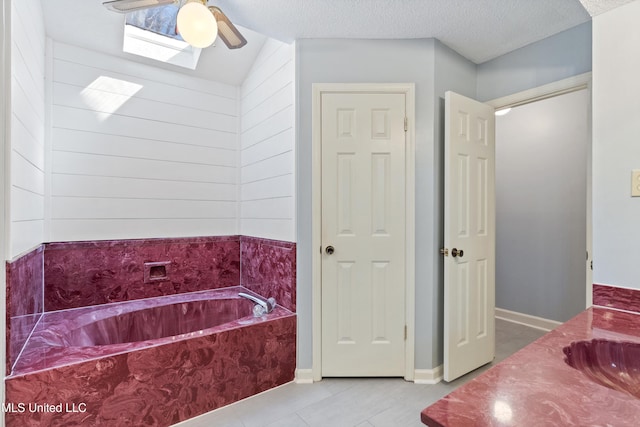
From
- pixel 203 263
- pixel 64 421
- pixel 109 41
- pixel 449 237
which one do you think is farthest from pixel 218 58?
pixel 64 421

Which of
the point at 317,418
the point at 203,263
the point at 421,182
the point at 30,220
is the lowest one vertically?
the point at 317,418

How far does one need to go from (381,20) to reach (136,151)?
221 cm

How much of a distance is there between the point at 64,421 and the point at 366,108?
2.46 meters

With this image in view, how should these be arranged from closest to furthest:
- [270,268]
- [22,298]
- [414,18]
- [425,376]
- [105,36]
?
[22,298]
[414,18]
[425,376]
[105,36]
[270,268]

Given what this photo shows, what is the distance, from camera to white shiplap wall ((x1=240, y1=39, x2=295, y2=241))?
2.43 meters

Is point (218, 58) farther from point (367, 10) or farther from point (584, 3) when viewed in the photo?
point (584, 3)

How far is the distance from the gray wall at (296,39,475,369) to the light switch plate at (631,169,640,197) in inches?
41.4

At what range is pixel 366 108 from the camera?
2.26m

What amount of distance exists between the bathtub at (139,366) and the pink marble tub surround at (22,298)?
76 mm

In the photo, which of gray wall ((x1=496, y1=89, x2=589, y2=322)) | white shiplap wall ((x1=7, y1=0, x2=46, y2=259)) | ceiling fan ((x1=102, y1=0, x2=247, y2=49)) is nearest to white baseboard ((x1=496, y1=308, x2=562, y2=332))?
gray wall ((x1=496, y1=89, x2=589, y2=322))

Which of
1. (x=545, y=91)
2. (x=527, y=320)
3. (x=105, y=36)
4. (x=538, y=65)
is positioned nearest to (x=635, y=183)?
(x=545, y=91)

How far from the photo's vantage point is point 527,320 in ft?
11.0

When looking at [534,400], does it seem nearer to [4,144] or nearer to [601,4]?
[601,4]

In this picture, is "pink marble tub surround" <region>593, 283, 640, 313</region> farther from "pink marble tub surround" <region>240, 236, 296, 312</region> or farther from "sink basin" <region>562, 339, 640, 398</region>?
"pink marble tub surround" <region>240, 236, 296, 312</region>
